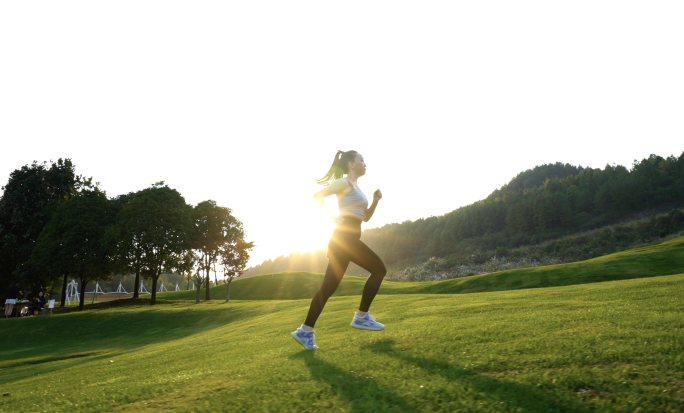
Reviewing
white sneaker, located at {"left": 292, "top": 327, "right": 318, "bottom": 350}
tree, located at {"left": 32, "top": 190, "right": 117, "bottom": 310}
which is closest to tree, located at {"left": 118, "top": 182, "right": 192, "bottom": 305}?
tree, located at {"left": 32, "top": 190, "right": 117, "bottom": 310}

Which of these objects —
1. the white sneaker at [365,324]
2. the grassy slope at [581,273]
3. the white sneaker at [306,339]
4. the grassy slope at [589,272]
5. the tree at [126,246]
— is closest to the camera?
the white sneaker at [306,339]

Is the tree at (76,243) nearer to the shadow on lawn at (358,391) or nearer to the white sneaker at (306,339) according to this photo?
the white sneaker at (306,339)

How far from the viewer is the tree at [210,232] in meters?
62.0

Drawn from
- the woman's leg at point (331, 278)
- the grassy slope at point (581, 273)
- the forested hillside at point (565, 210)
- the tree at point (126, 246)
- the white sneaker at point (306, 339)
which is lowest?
the grassy slope at point (581, 273)

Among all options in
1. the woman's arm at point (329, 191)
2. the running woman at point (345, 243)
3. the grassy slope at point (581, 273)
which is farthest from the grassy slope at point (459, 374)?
the grassy slope at point (581, 273)

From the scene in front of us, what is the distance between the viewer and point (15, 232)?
172ft

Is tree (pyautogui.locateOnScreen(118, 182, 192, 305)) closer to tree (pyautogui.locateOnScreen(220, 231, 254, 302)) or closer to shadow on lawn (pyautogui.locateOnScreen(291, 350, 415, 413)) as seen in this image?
tree (pyautogui.locateOnScreen(220, 231, 254, 302))

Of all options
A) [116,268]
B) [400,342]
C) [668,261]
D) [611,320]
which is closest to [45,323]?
[116,268]

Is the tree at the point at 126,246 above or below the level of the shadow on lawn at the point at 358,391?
above

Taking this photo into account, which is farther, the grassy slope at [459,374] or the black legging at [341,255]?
the black legging at [341,255]

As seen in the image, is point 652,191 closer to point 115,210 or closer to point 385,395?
point 115,210

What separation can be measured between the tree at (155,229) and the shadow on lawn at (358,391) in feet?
154

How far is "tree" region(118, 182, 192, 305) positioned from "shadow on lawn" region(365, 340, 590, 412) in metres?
47.9

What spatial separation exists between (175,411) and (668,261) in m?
44.5
